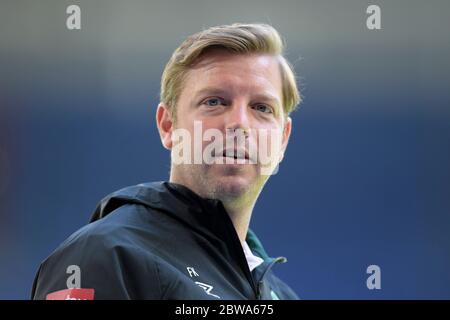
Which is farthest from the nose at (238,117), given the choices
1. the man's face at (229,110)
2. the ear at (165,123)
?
the ear at (165,123)

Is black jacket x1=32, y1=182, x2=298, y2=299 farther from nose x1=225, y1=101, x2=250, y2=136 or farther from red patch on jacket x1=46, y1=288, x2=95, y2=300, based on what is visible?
nose x1=225, y1=101, x2=250, y2=136

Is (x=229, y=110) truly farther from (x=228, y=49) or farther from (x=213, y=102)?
(x=228, y=49)

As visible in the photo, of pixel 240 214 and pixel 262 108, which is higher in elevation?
pixel 262 108

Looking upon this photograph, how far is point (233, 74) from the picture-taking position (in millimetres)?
1526

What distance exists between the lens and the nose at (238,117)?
1477 mm

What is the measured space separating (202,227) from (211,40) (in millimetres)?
481

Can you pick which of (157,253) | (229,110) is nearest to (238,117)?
(229,110)

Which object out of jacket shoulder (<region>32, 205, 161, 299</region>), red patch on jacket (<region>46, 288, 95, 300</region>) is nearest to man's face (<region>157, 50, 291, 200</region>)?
jacket shoulder (<region>32, 205, 161, 299</region>)

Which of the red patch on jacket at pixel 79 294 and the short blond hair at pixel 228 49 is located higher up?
the short blond hair at pixel 228 49

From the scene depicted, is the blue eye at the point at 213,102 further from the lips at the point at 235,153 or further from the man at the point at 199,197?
the lips at the point at 235,153

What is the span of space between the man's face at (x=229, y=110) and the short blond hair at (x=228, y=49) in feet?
0.07

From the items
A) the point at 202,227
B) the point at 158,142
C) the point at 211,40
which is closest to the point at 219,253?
the point at 202,227

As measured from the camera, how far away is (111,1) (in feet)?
7.76

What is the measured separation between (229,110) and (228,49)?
17 cm
